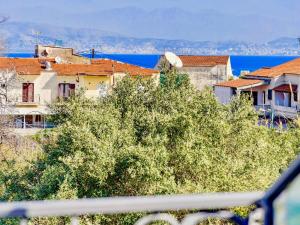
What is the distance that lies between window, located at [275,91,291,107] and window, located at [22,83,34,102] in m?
Result: 14.3

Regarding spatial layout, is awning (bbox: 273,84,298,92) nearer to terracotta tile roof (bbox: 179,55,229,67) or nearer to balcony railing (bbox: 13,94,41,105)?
terracotta tile roof (bbox: 179,55,229,67)

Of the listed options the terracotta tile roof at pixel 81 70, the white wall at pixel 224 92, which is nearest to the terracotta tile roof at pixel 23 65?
the terracotta tile roof at pixel 81 70

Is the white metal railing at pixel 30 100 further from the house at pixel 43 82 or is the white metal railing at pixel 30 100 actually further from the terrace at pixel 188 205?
the terrace at pixel 188 205

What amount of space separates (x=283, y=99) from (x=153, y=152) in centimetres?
2701

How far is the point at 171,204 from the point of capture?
2088mm

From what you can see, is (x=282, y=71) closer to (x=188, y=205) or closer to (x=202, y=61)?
(x=202, y=61)

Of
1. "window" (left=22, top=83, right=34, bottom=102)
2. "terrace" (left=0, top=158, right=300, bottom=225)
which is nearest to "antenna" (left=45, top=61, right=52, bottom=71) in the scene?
"window" (left=22, top=83, right=34, bottom=102)

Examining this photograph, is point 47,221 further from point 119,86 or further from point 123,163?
point 119,86

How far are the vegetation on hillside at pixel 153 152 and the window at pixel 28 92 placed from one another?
19631mm

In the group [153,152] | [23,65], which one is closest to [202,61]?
[23,65]

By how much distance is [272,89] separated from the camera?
35.5 meters

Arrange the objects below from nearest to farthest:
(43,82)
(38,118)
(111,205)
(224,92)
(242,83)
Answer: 1. (111,205)
2. (43,82)
3. (38,118)
4. (242,83)
5. (224,92)

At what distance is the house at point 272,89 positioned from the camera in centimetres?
3409

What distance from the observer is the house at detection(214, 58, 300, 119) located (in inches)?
1342
